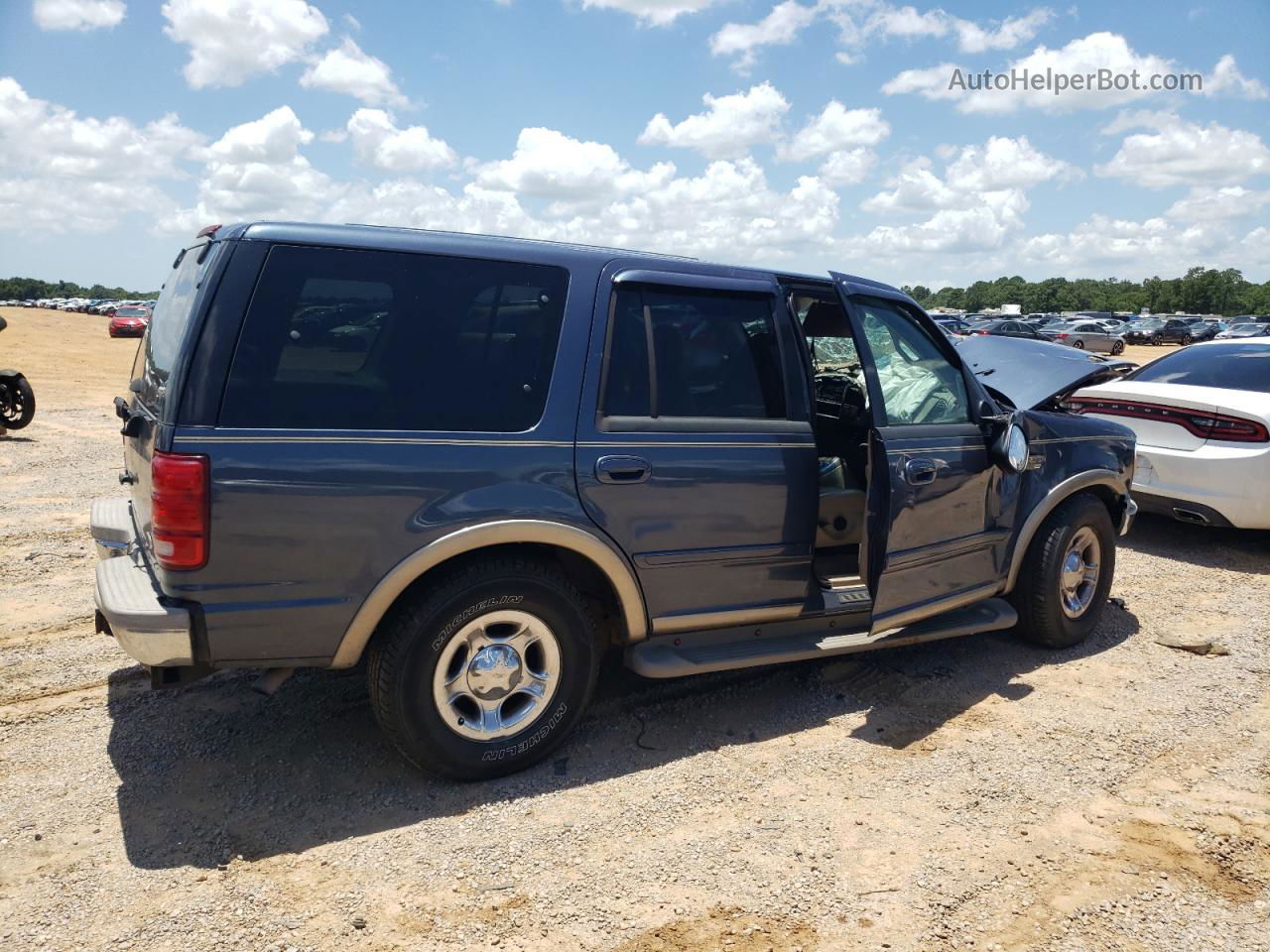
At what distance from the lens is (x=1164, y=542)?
784 centimetres

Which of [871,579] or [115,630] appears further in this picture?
[871,579]

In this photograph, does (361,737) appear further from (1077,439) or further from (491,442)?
(1077,439)

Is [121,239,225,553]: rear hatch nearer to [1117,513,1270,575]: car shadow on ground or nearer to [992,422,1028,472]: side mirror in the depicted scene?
[992,422,1028,472]: side mirror

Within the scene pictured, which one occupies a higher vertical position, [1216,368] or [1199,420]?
[1216,368]

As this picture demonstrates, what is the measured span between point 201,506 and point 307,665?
66cm

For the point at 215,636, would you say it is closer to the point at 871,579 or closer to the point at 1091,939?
the point at 871,579

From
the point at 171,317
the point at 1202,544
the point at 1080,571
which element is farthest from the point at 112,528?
the point at 1202,544

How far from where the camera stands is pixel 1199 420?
714cm

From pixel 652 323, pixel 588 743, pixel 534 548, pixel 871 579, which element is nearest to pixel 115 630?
pixel 534 548

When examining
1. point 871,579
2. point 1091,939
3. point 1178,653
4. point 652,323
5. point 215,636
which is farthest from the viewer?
point 1178,653

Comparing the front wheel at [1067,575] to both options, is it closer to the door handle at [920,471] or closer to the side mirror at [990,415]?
the side mirror at [990,415]

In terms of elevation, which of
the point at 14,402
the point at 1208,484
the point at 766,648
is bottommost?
the point at 766,648

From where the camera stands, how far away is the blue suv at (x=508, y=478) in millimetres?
3066

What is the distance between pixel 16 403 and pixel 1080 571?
476 inches
